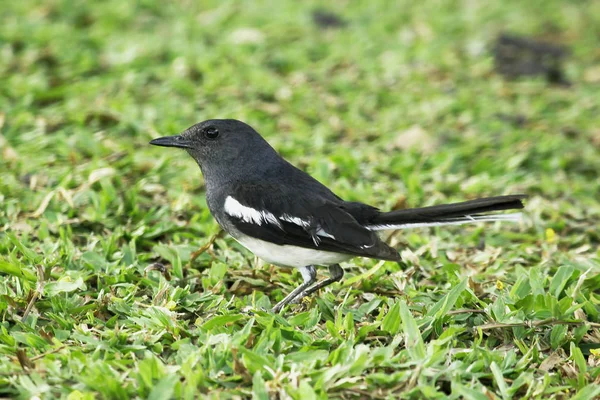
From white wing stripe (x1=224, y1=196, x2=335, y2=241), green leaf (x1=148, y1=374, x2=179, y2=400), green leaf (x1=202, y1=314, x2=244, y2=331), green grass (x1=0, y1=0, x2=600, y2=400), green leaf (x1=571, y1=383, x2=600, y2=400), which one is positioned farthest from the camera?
white wing stripe (x1=224, y1=196, x2=335, y2=241)

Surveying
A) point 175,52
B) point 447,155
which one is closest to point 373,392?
point 447,155

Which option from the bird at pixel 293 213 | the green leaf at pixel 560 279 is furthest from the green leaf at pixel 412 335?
the green leaf at pixel 560 279

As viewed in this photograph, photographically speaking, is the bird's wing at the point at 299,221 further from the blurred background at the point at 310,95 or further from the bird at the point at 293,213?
the blurred background at the point at 310,95

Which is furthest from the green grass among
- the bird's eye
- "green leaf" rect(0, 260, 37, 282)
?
the bird's eye

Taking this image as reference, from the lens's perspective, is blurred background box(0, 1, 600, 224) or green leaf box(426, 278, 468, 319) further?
blurred background box(0, 1, 600, 224)

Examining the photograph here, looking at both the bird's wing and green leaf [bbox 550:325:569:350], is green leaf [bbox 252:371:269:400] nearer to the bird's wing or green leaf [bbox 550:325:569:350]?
the bird's wing

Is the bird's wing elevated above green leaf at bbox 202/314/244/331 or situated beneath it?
elevated above
